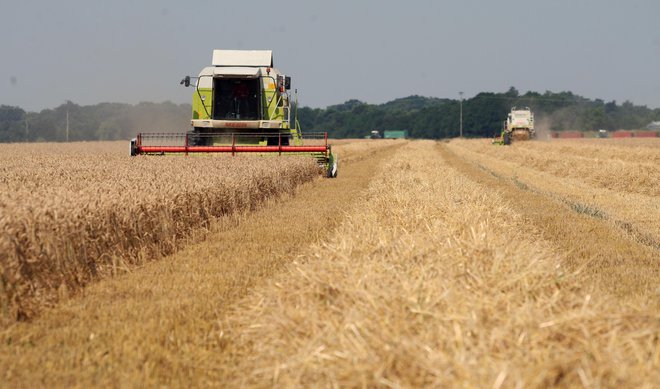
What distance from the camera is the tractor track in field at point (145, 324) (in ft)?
14.4

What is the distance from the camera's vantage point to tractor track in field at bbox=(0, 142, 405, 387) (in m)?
4.39

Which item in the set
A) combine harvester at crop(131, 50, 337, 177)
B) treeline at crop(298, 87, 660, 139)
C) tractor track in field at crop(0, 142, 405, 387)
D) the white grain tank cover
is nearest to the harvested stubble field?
tractor track in field at crop(0, 142, 405, 387)

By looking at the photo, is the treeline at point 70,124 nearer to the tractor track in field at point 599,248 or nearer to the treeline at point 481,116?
the treeline at point 481,116

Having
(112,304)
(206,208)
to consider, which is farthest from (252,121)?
(112,304)

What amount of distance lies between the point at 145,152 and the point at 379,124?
154 metres

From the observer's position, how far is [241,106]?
68.6 ft

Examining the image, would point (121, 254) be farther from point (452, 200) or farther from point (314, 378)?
point (452, 200)

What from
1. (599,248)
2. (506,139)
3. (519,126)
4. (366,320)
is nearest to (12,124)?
(519,126)

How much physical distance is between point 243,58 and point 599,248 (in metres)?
14.4

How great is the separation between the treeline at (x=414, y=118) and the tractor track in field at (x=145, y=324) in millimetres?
81112

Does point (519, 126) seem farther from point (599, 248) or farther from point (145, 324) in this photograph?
point (145, 324)

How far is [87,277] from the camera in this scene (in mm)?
6652

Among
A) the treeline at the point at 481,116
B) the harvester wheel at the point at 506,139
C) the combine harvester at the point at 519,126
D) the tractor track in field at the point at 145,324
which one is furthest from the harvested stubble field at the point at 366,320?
the treeline at the point at 481,116

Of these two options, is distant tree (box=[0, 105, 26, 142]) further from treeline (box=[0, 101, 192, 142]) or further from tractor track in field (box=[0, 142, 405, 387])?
tractor track in field (box=[0, 142, 405, 387])
